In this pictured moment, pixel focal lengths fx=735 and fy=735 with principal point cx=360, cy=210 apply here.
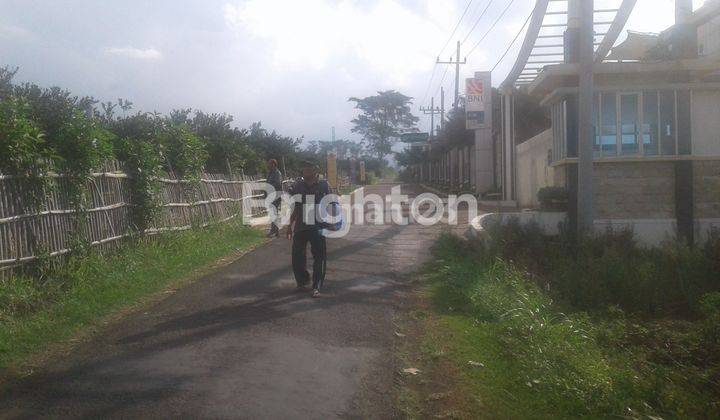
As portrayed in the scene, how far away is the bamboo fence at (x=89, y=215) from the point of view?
832 cm

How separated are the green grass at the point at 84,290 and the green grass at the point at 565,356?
366 cm

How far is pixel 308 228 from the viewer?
917 cm

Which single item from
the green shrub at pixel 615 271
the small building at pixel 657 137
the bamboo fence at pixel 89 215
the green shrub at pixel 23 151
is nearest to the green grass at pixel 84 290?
the bamboo fence at pixel 89 215

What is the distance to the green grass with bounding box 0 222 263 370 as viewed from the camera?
274 inches

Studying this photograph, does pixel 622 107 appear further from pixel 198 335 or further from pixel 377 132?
pixel 377 132

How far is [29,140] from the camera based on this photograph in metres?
8.48

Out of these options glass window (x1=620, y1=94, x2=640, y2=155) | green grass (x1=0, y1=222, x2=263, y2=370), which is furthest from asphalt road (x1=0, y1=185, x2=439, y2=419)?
glass window (x1=620, y1=94, x2=640, y2=155)

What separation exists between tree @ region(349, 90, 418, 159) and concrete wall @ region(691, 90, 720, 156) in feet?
204

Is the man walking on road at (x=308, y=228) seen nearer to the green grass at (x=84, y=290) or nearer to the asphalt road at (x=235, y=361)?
the asphalt road at (x=235, y=361)

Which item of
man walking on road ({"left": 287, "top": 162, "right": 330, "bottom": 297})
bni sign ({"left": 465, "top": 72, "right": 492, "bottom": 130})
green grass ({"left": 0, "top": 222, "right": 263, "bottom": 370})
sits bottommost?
green grass ({"left": 0, "top": 222, "right": 263, "bottom": 370})

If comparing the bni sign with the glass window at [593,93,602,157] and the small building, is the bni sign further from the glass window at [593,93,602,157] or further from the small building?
the glass window at [593,93,602,157]

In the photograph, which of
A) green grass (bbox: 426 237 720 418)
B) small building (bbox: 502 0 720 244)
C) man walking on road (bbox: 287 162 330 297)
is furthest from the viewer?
small building (bbox: 502 0 720 244)

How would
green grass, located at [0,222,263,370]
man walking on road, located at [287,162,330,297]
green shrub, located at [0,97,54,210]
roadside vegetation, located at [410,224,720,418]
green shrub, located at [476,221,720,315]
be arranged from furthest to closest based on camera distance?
green shrub, located at [476,221,720,315]
man walking on road, located at [287,162,330,297]
green shrub, located at [0,97,54,210]
green grass, located at [0,222,263,370]
roadside vegetation, located at [410,224,720,418]

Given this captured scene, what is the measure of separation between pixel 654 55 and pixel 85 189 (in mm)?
12142
